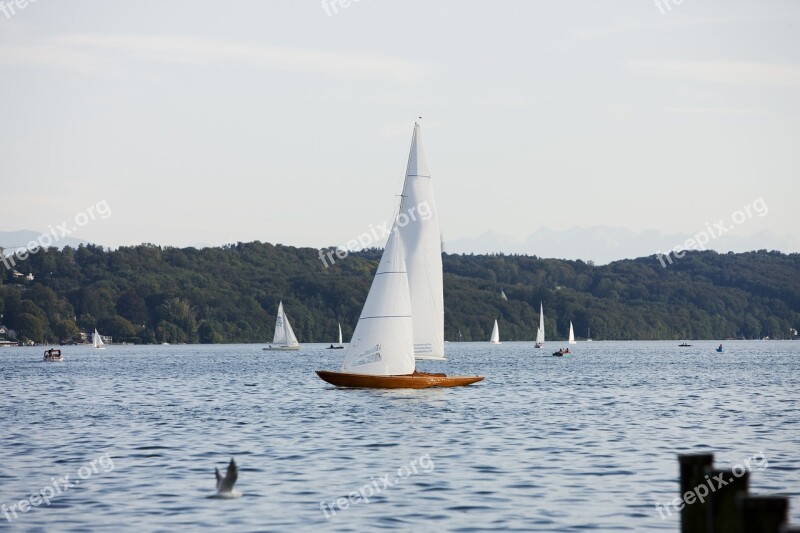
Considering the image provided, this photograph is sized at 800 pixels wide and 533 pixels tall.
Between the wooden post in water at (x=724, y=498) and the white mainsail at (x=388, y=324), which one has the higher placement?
the white mainsail at (x=388, y=324)

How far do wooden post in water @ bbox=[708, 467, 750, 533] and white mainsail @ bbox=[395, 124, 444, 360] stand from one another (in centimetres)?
4728

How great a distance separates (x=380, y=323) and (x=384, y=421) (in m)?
9.52

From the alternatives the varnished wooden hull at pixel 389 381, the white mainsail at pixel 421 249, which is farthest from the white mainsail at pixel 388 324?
the white mainsail at pixel 421 249

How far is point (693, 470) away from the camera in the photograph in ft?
62.6

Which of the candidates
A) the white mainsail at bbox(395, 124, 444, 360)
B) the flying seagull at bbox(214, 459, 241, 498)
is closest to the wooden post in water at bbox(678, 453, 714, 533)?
the flying seagull at bbox(214, 459, 241, 498)

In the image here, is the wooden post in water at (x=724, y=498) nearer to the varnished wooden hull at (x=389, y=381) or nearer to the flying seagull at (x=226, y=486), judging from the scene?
the flying seagull at (x=226, y=486)

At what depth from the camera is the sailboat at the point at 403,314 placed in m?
62.4

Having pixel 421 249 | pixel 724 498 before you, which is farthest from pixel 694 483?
pixel 421 249

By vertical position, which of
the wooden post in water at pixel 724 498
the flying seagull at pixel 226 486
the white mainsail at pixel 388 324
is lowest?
the flying seagull at pixel 226 486

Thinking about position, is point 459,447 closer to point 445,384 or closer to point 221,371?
point 445,384

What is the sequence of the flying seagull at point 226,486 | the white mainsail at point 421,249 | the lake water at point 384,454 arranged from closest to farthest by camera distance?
the lake water at point 384,454
the flying seagull at point 226,486
the white mainsail at point 421,249

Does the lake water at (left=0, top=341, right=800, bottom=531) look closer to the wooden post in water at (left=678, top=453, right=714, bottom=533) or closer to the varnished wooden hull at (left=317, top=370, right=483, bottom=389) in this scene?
the varnished wooden hull at (left=317, top=370, right=483, bottom=389)

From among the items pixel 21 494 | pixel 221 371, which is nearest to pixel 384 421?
pixel 21 494

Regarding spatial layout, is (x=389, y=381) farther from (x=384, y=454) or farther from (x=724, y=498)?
(x=724, y=498)
